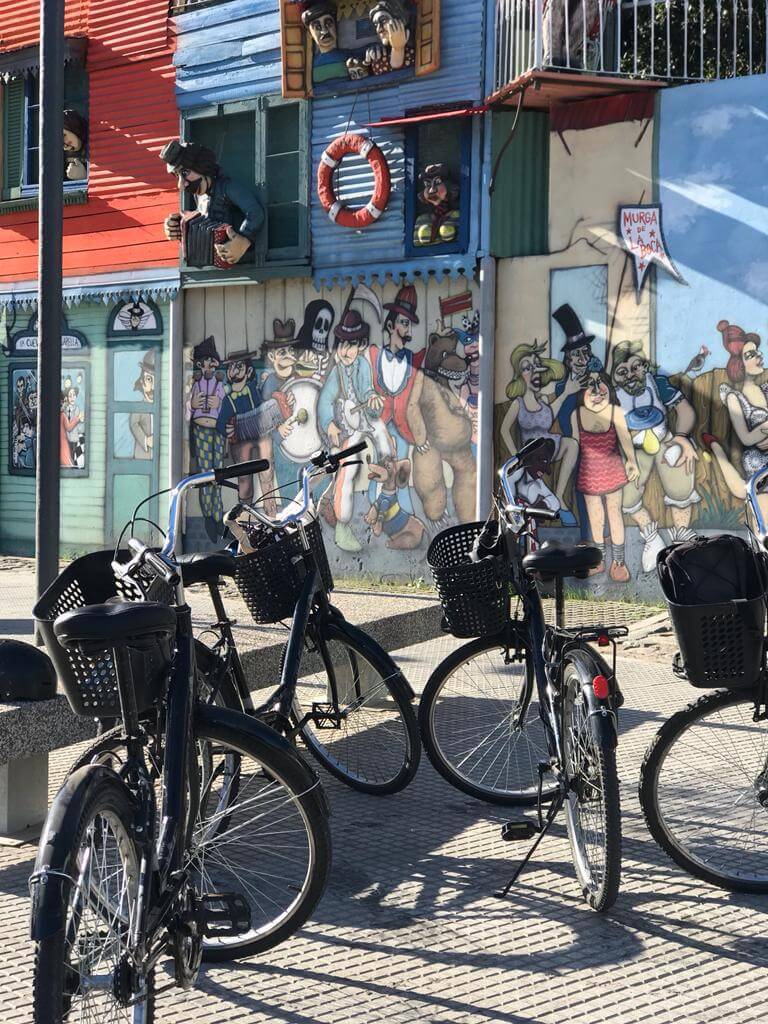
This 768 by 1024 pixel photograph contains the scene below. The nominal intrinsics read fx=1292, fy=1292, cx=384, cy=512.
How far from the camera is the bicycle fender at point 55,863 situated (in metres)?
2.61

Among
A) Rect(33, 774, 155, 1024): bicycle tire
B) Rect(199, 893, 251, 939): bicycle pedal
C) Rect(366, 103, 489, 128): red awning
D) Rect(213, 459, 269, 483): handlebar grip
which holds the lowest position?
Rect(199, 893, 251, 939): bicycle pedal

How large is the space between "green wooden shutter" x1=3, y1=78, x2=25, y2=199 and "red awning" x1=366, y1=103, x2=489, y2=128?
5.55 m

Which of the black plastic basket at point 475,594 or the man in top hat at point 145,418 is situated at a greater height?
the man in top hat at point 145,418

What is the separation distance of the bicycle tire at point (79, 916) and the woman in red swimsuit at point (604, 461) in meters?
9.07

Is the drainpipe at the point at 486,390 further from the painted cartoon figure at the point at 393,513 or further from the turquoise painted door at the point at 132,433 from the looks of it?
the turquoise painted door at the point at 132,433

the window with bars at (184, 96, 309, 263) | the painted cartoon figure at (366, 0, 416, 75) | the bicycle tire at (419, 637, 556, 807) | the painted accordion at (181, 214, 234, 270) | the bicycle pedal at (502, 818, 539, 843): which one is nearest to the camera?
A: the bicycle pedal at (502, 818, 539, 843)

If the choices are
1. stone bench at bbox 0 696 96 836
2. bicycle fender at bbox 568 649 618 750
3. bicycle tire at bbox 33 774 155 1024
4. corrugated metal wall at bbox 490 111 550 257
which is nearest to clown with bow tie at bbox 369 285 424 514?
corrugated metal wall at bbox 490 111 550 257

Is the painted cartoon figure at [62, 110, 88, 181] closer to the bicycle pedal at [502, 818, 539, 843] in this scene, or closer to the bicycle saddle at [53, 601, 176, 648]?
the bicycle pedal at [502, 818, 539, 843]

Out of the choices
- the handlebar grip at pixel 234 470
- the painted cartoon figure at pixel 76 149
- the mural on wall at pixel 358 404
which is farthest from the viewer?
the painted cartoon figure at pixel 76 149

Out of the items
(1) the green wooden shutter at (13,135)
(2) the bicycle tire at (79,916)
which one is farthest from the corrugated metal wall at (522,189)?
(2) the bicycle tire at (79,916)

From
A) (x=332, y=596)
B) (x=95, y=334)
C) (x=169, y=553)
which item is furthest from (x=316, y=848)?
(x=95, y=334)

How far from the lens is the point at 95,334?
1531cm

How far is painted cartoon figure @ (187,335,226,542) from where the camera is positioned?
1430cm

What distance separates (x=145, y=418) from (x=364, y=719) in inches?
398
